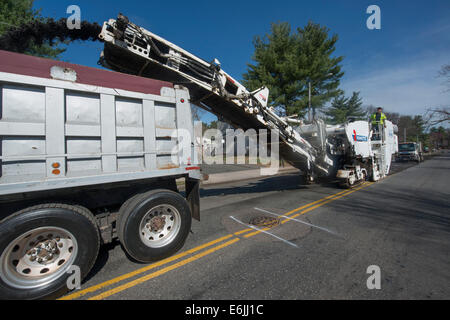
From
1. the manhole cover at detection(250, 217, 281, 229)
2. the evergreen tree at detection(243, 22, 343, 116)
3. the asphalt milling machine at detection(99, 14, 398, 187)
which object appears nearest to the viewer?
the asphalt milling machine at detection(99, 14, 398, 187)

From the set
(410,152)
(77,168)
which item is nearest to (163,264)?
(77,168)

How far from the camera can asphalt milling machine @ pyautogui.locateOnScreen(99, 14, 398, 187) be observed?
143 inches

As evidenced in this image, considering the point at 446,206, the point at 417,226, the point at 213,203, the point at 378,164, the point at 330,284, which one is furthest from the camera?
the point at 378,164

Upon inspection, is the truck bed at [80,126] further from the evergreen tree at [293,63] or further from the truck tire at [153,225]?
the evergreen tree at [293,63]

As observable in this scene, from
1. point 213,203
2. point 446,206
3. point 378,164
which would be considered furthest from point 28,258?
point 378,164

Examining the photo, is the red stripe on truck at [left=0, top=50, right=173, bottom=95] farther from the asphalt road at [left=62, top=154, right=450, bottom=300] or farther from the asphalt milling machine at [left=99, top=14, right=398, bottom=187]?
the asphalt road at [left=62, top=154, right=450, bottom=300]

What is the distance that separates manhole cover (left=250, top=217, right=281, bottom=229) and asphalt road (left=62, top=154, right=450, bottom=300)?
0.48 ft

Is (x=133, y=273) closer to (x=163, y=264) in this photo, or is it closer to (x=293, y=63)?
(x=163, y=264)

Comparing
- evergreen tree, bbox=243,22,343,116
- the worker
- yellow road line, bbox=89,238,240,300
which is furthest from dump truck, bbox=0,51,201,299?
evergreen tree, bbox=243,22,343,116

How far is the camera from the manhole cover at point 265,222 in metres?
4.25
